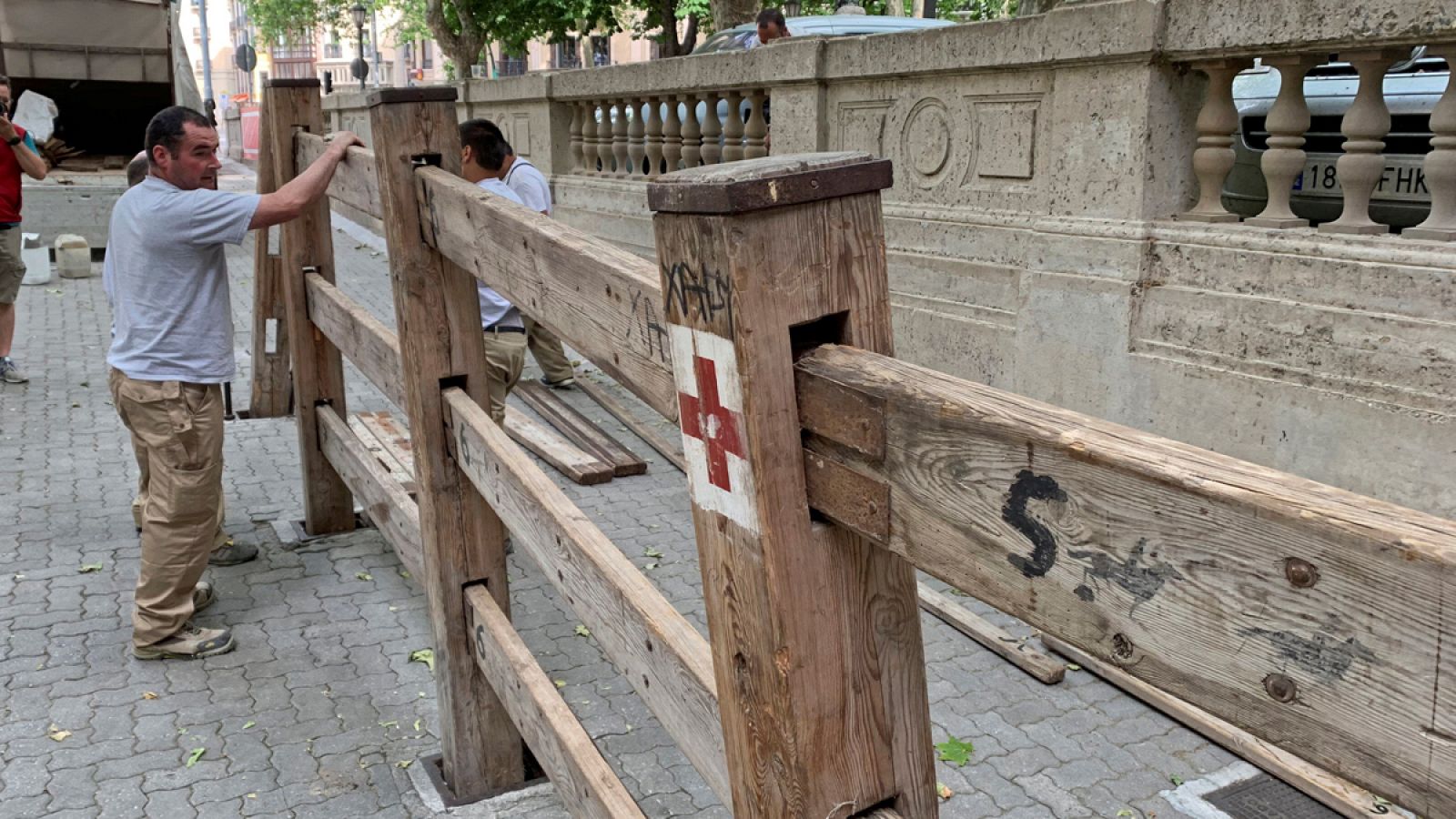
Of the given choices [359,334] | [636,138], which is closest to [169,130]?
[359,334]

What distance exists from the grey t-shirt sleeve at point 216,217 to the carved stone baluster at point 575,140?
7.19m

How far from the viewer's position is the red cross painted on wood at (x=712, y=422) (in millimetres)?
1461

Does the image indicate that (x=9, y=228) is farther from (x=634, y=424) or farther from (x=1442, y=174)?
(x=1442, y=174)

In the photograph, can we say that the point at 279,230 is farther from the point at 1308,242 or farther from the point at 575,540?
the point at 1308,242

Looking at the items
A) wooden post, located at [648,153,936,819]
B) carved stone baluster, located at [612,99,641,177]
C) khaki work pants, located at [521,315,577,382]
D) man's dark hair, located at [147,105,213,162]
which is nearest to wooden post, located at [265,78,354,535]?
man's dark hair, located at [147,105,213,162]

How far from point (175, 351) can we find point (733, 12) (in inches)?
519

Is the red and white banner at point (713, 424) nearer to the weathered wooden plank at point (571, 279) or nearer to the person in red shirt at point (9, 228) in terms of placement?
the weathered wooden plank at point (571, 279)

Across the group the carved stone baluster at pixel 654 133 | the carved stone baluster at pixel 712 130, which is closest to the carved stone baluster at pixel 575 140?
the carved stone baluster at pixel 654 133

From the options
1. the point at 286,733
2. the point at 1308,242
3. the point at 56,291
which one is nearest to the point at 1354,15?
the point at 1308,242

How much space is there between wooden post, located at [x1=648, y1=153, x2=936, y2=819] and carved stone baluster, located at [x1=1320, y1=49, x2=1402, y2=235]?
3.85 m

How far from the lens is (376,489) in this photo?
14.6 ft

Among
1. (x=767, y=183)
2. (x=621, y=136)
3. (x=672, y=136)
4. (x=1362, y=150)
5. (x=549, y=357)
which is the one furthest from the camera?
(x=621, y=136)

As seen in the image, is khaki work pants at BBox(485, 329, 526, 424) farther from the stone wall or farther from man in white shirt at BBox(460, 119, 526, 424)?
the stone wall

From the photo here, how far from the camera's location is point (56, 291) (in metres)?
11.8
